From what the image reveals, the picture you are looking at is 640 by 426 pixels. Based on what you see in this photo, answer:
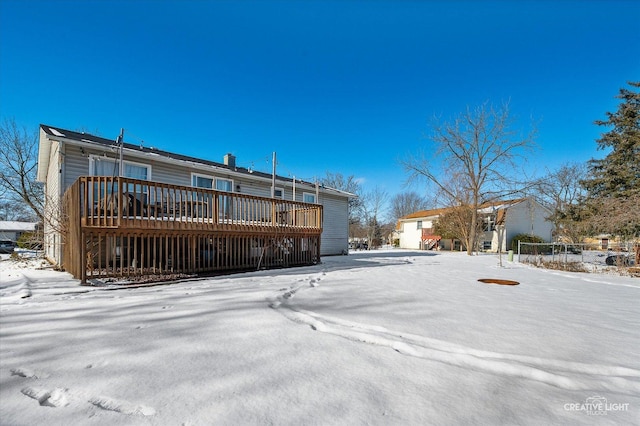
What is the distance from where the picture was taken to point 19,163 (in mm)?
16625

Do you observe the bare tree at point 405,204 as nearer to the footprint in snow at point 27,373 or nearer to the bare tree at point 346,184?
the bare tree at point 346,184

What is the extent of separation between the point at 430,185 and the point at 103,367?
2181 centimetres

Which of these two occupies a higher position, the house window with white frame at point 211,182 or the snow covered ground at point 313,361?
the house window with white frame at point 211,182

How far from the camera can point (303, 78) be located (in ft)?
44.3

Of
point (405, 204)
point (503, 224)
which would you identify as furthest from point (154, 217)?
point (405, 204)

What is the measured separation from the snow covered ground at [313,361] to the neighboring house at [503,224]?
65.6 ft

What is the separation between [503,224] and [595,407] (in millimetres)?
24984

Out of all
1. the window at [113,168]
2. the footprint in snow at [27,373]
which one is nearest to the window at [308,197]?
the window at [113,168]

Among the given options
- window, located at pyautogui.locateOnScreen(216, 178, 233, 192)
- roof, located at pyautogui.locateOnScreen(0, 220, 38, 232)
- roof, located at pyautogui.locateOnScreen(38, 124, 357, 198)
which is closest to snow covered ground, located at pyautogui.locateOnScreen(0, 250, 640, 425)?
roof, located at pyautogui.locateOnScreen(38, 124, 357, 198)

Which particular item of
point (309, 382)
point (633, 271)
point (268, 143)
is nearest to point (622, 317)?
point (309, 382)

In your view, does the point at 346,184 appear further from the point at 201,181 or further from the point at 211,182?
the point at 201,181

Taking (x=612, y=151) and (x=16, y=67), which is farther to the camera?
(x=612, y=151)

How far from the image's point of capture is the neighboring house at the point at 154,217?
5906 mm

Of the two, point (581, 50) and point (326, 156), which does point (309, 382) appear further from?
point (326, 156)
